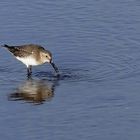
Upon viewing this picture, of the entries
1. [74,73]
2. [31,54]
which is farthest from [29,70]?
[74,73]

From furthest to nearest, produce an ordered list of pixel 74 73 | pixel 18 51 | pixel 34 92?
pixel 18 51 < pixel 74 73 < pixel 34 92

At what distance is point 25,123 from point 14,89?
220 cm

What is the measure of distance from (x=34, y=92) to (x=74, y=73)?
148cm

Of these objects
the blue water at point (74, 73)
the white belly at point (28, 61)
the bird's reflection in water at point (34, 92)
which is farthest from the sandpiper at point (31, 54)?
the bird's reflection in water at point (34, 92)

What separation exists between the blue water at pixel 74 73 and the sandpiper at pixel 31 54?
27 centimetres

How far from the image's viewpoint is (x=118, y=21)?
76.4 feet

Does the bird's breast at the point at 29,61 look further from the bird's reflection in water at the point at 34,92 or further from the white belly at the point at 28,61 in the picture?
the bird's reflection in water at the point at 34,92

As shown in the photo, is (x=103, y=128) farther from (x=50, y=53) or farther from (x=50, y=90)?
(x=50, y=53)

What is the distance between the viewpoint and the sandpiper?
19844 millimetres

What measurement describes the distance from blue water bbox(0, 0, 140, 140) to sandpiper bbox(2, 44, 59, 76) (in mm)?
266

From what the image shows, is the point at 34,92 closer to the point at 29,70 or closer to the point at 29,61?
the point at 29,70

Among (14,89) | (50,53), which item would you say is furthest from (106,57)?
(14,89)

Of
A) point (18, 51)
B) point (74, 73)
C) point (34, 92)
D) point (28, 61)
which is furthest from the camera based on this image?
point (28, 61)

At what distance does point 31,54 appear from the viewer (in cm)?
2011
